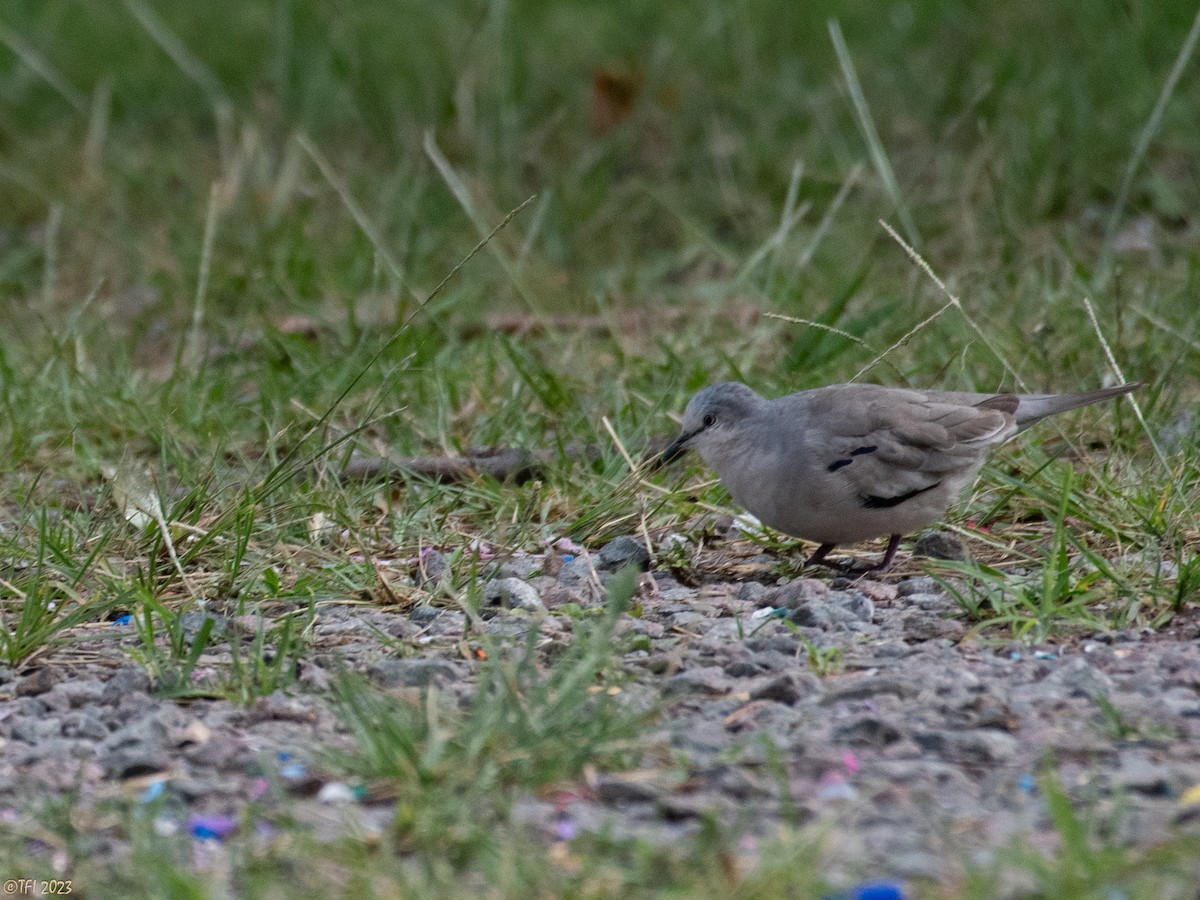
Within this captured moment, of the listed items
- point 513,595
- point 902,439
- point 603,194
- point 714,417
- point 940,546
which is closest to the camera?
point 513,595

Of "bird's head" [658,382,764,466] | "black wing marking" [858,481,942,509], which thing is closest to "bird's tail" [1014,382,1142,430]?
"black wing marking" [858,481,942,509]

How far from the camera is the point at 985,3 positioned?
324 inches

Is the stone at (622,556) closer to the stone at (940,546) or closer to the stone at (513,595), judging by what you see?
the stone at (513,595)

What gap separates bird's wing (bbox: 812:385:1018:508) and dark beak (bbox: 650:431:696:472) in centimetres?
40

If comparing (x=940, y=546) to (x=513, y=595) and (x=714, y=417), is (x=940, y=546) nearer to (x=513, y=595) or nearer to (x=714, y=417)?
(x=714, y=417)

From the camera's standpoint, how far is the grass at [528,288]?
368 centimetres

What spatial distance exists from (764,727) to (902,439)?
1324 mm

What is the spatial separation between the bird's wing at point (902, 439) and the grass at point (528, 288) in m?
0.20

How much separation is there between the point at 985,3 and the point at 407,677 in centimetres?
623

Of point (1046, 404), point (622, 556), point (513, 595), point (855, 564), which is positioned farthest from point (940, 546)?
point (513, 595)

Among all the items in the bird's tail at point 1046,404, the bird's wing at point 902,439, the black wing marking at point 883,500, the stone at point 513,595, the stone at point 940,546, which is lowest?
the stone at point 940,546

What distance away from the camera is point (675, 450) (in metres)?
4.31

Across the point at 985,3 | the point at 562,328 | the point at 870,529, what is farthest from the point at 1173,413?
the point at 985,3

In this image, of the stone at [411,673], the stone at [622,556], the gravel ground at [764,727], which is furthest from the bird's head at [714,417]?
the stone at [411,673]
